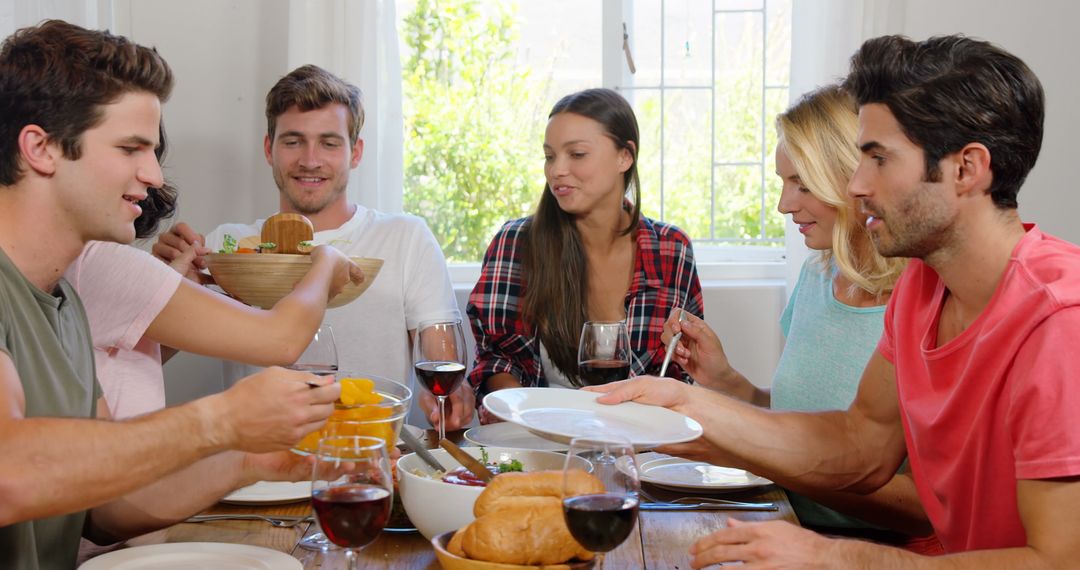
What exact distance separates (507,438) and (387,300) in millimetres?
1184

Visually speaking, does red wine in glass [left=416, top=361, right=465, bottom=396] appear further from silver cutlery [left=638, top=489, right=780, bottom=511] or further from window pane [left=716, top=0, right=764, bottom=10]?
window pane [left=716, top=0, right=764, bottom=10]

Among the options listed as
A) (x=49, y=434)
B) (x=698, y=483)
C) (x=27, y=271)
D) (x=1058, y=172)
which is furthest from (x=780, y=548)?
(x=1058, y=172)

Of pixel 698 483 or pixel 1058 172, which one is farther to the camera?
pixel 1058 172

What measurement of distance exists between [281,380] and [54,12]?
8.22ft

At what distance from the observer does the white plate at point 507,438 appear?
193 cm

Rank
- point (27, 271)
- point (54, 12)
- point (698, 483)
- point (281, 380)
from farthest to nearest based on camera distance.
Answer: point (54, 12), point (698, 483), point (27, 271), point (281, 380)

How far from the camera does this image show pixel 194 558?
135 centimetres

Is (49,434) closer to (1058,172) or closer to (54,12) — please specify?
(54,12)

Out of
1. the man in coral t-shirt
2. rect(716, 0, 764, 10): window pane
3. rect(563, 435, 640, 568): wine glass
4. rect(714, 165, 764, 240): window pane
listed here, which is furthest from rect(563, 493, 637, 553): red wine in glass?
rect(716, 0, 764, 10): window pane

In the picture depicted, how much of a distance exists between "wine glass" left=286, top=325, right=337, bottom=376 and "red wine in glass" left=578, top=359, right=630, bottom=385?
54 cm

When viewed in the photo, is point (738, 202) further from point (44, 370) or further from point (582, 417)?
point (44, 370)

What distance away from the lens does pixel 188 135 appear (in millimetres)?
3736

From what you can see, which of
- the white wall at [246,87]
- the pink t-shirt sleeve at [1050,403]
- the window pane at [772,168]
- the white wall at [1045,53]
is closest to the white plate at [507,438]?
the pink t-shirt sleeve at [1050,403]

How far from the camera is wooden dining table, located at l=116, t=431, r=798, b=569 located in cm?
140
